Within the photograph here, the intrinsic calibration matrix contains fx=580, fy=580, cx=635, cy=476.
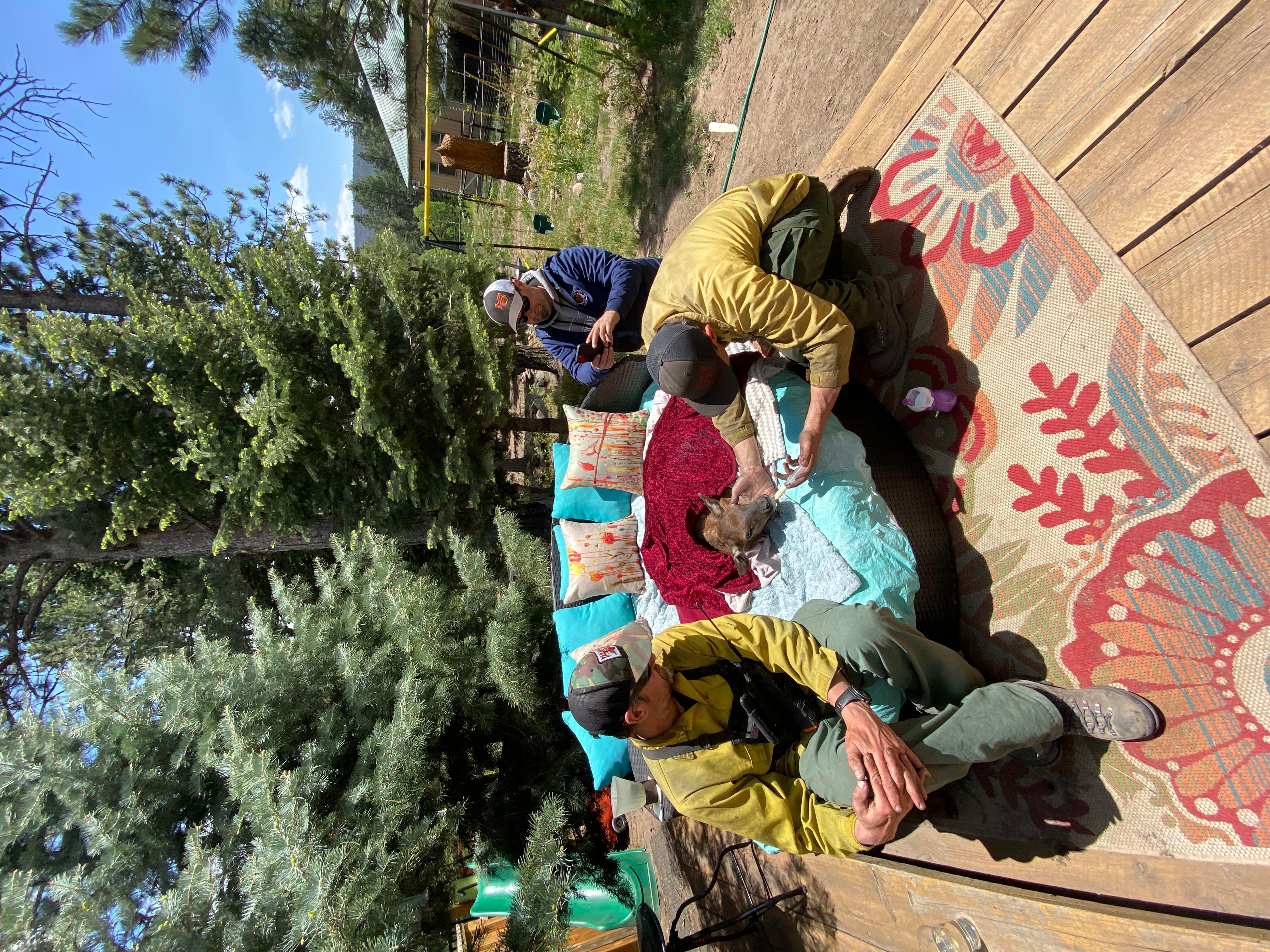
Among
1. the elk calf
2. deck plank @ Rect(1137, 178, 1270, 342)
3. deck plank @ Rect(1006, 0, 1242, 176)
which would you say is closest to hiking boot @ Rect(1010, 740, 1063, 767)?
the elk calf

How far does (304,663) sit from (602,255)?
2842 mm

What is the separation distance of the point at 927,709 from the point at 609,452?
2252 millimetres

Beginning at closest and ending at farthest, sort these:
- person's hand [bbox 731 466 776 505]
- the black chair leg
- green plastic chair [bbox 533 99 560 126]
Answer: person's hand [bbox 731 466 776 505] → the black chair leg → green plastic chair [bbox 533 99 560 126]

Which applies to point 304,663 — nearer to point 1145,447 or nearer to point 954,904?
point 954,904

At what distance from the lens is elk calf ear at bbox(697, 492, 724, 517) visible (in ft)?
8.34

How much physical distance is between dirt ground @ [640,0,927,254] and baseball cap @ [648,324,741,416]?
2.27 metres

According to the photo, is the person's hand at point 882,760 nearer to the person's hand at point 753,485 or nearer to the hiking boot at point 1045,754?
the hiking boot at point 1045,754

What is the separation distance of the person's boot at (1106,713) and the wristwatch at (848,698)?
491 millimetres

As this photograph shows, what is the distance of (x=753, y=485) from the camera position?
2.38 meters

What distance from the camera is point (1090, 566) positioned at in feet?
5.52

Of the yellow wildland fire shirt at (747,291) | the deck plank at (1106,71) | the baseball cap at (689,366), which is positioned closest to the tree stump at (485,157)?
the yellow wildland fire shirt at (747,291)

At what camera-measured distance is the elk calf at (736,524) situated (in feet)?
7.73

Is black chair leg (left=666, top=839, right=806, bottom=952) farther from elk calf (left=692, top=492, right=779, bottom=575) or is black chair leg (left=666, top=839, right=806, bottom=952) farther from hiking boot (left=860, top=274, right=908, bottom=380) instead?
hiking boot (left=860, top=274, right=908, bottom=380)

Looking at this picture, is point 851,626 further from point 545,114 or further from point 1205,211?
point 545,114
